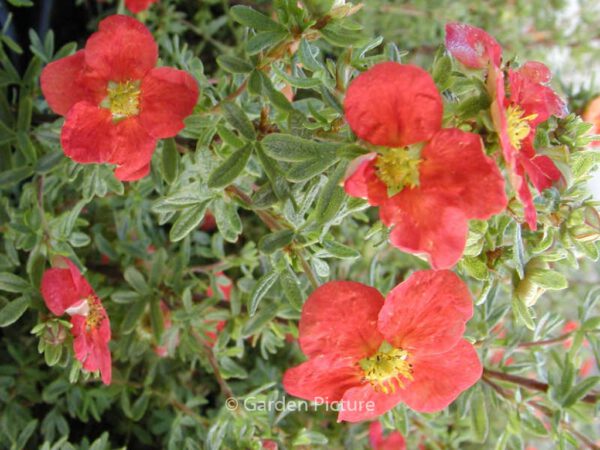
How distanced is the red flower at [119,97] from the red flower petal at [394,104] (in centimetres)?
29

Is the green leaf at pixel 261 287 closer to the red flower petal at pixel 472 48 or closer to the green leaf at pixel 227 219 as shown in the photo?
the green leaf at pixel 227 219

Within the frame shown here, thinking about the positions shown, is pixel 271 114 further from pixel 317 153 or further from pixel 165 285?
pixel 165 285

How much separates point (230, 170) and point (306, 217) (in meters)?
0.24

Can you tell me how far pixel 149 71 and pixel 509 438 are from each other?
37.0 inches

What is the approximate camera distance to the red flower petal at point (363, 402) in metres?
0.91

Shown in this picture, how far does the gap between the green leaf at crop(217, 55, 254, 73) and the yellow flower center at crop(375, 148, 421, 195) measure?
0.82 feet

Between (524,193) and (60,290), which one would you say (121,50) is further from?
(524,193)

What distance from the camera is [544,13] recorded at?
2.47m

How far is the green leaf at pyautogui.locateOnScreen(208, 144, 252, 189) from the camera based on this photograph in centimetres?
86

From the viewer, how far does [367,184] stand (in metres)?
0.72

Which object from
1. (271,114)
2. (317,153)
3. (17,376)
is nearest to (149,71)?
(271,114)

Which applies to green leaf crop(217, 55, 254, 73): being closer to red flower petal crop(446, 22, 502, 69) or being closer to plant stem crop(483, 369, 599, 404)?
red flower petal crop(446, 22, 502, 69)

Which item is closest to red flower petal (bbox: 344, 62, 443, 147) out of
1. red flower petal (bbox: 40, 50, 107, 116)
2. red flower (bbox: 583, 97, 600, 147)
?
red flower petal (bbox: 40, 50, 107, 116)

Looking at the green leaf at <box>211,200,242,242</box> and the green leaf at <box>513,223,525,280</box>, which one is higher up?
the green leaf at <box>513,223,525,280</box>
